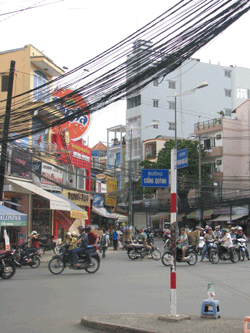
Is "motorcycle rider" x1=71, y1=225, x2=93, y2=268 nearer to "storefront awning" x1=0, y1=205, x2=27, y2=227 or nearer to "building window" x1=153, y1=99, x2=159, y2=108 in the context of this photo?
"storefront awning" x1=0, y1=205, x2=27, y2=227

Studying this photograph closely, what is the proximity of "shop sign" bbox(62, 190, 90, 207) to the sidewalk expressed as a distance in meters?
24.0

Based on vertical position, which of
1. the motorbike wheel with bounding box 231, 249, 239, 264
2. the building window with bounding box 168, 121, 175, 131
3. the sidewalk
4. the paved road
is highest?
the building window with bounding box 168, 121, 175, 131

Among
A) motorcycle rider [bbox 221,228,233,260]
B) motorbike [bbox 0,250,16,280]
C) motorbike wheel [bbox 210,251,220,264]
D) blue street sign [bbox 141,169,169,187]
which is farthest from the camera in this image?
motorbike wheel [bbox 210,251,220,264]

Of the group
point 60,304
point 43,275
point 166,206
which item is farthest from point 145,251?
point 166,206

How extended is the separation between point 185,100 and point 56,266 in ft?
168

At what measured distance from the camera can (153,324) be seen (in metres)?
6.77

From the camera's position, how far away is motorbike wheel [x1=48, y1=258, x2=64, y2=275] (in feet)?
50.4

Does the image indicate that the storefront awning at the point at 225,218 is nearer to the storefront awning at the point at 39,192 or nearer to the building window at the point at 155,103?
the building window at the point at 155,103

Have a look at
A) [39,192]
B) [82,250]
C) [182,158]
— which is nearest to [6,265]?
[82,250]

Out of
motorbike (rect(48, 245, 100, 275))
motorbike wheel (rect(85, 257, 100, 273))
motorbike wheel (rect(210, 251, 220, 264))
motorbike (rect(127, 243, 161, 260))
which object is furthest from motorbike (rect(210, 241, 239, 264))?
motorbike (rect(48, 245, 100, 275))

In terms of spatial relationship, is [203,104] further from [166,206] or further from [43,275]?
[43,275]

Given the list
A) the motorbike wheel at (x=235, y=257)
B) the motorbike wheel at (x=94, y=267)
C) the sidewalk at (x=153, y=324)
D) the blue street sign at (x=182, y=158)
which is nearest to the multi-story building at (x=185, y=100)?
the motorbike wheel at (x=235, y=257)

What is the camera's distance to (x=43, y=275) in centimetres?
1512

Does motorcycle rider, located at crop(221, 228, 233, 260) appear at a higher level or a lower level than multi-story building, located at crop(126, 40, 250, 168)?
lower
